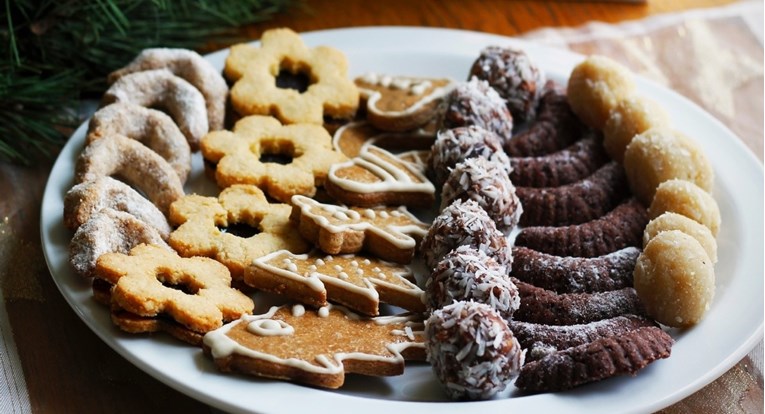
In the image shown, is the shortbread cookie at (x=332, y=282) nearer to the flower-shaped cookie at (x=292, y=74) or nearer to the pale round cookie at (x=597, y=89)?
the flower-shaped cookie at (x=292, y=74)

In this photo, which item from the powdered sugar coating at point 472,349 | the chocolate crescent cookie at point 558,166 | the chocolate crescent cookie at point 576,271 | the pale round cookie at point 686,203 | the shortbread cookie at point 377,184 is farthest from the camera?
the chocolate crescent cookie at point 558,166

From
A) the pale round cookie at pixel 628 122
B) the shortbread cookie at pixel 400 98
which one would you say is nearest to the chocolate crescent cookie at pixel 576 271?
the pale round cookie at pixel 628 122

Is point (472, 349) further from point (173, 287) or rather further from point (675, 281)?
point (173, 287)

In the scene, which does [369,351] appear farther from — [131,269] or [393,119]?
[393,119]

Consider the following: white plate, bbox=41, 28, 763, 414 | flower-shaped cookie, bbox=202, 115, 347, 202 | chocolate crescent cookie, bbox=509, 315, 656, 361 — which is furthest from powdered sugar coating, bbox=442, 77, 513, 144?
chocolate crescent cookie, bbox=509, 315, 656, 361

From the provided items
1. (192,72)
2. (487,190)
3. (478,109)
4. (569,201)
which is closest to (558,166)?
(569,201)

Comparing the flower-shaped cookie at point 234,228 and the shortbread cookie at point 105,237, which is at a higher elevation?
the shortbread cookie at point 105,237

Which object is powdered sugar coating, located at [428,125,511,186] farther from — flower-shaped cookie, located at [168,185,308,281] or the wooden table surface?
the wooden table surface
